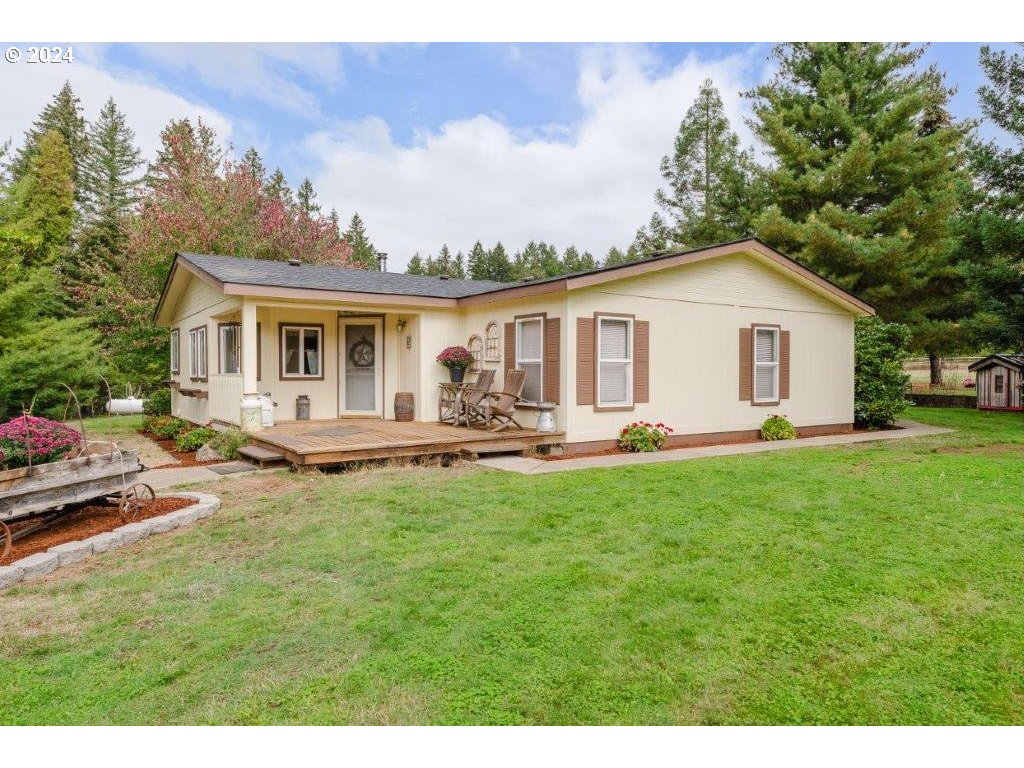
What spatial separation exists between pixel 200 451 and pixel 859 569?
8.29 meters

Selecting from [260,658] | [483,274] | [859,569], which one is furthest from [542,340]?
[483,274]

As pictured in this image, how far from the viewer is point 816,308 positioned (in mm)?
11164

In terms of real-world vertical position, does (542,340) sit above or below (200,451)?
above

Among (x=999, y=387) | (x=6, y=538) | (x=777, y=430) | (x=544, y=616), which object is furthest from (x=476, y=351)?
(x=999, y=387)

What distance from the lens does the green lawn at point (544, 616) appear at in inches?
92.0

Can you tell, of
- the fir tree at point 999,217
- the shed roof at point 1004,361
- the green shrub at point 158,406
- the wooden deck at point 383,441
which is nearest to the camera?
the wooden deck at point 383,441

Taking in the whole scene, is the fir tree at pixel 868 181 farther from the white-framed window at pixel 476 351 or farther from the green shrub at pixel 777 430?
the white-framed window at pixel 476 351

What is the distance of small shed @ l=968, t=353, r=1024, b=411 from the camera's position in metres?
14.3

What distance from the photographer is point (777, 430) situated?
10297 millimetres

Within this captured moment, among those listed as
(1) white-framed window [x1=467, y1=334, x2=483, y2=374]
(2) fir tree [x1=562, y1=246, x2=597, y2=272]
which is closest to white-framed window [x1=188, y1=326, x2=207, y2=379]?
(1) white-framed window [x1=467, y1=334, x2=483, y2=374]

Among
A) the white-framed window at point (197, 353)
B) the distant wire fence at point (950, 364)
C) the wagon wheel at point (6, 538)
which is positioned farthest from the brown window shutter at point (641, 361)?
the distant wire fence at point (950, 364)

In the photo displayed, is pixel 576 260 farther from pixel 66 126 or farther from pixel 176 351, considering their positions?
pixel 176 351

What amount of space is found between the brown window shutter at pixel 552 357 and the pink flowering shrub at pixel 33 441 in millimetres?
5486
